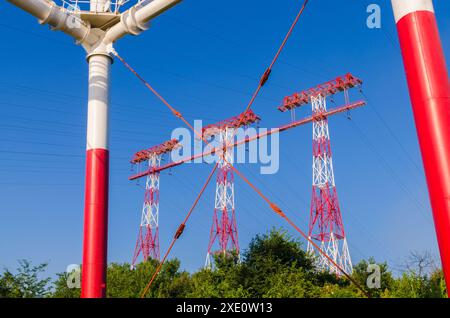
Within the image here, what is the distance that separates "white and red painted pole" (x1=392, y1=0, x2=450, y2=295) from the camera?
482 centimetres

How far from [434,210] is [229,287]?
58.0ft

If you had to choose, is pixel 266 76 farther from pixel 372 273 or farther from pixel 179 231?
pixel 372 273

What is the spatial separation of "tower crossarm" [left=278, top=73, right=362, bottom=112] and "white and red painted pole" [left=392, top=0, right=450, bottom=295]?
911 inches

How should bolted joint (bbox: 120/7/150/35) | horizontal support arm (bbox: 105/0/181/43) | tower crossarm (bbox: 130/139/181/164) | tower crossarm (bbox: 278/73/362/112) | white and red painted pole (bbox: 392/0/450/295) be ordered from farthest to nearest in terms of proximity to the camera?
tower crossarm (bbox: 130/139/181/164) < tower crossarm (bbox: 278/73/362/112) < bolted joint (bbox: 120/7/150/35) < horizontal support arm (bbox: 105/0/181/43) < white and red painted pole (bbox: 392/0/450/295)

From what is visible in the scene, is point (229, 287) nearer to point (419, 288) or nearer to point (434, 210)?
point (419, 288)

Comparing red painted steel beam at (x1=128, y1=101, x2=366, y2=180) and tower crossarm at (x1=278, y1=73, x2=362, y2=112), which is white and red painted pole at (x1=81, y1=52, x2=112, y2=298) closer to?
red painted steel beam at (x1=128, y1=101, x2=366, y2=180)

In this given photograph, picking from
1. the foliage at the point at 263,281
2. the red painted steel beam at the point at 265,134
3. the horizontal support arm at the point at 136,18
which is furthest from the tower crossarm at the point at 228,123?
the horizontal support arm at the point at 136,18

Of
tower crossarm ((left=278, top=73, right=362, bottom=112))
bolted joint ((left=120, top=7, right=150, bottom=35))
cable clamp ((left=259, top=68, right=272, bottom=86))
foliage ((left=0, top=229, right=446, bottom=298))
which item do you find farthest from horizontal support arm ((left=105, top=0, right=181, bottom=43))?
tower crossarm ((left=278, top=73, right=362, bottom=112))

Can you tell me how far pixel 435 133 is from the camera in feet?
16.5

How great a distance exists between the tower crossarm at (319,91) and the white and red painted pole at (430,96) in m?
23.1

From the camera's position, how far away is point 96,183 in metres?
8.98

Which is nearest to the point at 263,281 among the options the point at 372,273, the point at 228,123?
the point at 372,273
